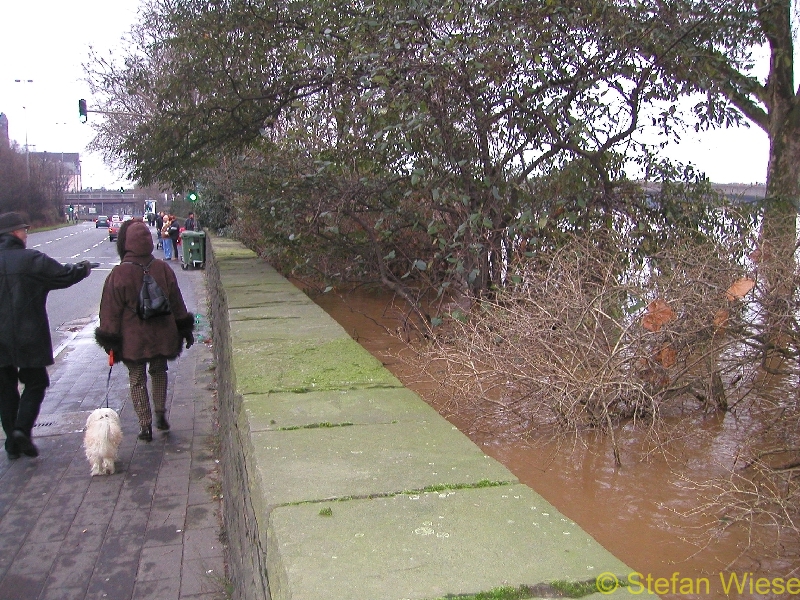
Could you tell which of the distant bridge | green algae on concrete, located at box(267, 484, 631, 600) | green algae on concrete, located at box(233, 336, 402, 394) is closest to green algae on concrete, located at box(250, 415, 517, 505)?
green algae on concrete, located at box(267, 484, 631, 600)

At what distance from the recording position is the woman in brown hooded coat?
19.2ft

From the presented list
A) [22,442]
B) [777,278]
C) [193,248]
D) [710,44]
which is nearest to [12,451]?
[22,442]

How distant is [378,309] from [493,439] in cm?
533

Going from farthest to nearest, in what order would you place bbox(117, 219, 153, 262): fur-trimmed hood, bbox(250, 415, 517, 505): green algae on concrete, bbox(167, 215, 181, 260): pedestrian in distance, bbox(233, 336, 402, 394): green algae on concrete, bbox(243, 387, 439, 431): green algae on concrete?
1. bbox(167, 215, 181, 260): pedestrian in distance
2. bbox(117, 219, 153, 262): fur-trimmed hood
3. bbox(233, 336, 402, 394): green algae on concrete
4. bbox(243, 387, 439, 431): green algae on concrete
5. bbox(250, 415, 517, 505): green algae on concrete

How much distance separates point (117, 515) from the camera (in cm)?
468

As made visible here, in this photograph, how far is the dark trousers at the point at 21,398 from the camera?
223 inches

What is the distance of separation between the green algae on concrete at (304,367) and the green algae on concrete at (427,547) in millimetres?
A: 1488

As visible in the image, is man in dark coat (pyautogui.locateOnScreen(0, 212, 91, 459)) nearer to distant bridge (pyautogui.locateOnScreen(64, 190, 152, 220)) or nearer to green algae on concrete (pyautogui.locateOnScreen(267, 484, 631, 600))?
green algae on concrete (pyautogui.locateOnScreen(267, 484, 631, 600))

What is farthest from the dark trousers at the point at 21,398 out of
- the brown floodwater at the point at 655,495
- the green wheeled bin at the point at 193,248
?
the green wheeled bin at the point at 193,248

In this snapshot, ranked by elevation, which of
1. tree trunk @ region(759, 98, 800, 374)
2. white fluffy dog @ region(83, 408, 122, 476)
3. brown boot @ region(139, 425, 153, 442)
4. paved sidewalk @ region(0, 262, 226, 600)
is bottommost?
paved sidewalk @ region(0, 262, 226, 600)

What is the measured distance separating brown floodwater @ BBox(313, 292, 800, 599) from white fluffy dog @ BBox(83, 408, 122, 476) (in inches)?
82.5

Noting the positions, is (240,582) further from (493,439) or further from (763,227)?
(763,227)

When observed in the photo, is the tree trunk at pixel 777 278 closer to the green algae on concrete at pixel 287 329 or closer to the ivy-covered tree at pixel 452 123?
the ivy-covered tree at pixel 452 123

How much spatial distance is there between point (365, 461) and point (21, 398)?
4.03 metres
